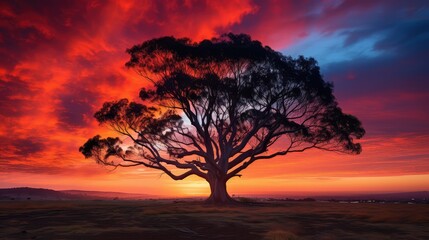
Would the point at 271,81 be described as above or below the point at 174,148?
above

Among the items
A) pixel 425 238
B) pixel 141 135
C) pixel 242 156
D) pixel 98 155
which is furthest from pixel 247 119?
pixel 425 238

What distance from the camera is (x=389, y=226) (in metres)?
18.7

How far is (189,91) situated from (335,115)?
17058 mm

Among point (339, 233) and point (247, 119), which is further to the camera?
point (247, 119)

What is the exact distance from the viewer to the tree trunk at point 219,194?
41.5 meters

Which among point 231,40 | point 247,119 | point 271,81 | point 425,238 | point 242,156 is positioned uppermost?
point 231,40

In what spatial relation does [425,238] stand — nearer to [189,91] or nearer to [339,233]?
[339,233]

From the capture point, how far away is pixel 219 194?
4178cm

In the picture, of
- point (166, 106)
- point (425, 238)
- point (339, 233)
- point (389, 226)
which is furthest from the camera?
point (166, 106)

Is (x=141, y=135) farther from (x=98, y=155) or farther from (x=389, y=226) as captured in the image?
(x=389, y=226)

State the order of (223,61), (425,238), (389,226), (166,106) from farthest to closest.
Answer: (166,106), (223,61), (389,226), (425,238)

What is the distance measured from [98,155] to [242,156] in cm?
1712

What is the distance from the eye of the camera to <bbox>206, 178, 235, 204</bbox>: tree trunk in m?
41.5

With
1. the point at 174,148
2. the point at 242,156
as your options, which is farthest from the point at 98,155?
the point at 242,156
